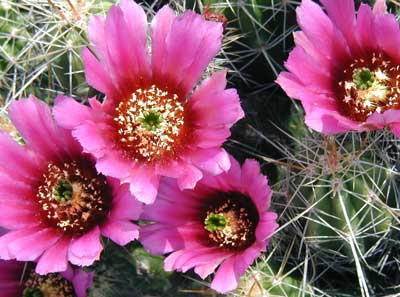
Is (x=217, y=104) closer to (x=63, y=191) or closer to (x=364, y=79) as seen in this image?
(x=364, y=79)

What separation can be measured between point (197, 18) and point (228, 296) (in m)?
0.61

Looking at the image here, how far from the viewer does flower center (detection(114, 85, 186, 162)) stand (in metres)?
1.62

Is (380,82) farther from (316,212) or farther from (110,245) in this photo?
(110,245)

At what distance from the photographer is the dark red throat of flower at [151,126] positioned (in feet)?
5.31

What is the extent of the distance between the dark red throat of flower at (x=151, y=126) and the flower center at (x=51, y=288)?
0.39 m

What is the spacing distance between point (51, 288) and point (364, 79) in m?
0.87

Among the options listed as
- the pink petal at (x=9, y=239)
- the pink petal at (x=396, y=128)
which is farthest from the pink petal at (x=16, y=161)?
the pink petal at (x=396, y=128)

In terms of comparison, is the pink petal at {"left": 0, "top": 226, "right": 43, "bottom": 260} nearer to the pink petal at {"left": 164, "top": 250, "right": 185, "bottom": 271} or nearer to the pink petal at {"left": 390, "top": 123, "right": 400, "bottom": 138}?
the pink petal at {"left": 164, "top": 250, "right": 185, "bottom": 271}

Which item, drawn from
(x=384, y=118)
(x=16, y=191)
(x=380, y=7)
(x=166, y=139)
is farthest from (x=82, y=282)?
(x=380, y=7)

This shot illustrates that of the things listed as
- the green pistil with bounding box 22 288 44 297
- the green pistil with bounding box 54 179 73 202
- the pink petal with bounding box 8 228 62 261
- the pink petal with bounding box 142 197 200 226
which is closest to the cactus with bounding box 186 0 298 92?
the pink petal with bounding box 142 197 200 226

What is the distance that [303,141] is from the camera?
1.65 m

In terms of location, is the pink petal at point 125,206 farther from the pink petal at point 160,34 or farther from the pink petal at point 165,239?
the pink petal at point 160,34

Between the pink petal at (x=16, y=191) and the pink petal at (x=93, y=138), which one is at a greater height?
the pink petal at (x=93, y=138)

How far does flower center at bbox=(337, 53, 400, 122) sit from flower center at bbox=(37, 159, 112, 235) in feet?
1.85
